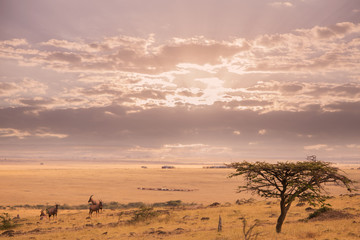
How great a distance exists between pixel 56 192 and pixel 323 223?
208ft

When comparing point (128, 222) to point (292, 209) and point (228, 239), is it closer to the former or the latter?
point (228, 239)

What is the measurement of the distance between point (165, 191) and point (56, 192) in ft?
86.2

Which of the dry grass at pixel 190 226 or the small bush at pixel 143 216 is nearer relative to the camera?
the dry grass at pixel 190 226

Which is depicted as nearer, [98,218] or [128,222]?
[128,222]

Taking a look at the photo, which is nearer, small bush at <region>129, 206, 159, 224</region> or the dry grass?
the dry grass

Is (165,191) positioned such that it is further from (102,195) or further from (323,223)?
(323,223)

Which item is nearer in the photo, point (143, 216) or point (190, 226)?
point (190, 226)

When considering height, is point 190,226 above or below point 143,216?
below

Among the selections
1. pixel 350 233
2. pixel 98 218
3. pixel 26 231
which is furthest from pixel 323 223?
pixel 26 231

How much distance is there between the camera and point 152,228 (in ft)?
110

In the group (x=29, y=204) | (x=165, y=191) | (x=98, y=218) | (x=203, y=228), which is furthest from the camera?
(x=165, y=191)

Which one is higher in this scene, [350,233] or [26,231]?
[350,233]

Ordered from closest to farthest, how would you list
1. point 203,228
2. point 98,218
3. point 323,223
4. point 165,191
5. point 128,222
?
point 323,223 → point 203,228 → point 128,222 → point 98,218 → point 165,191

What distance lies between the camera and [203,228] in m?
32.2
